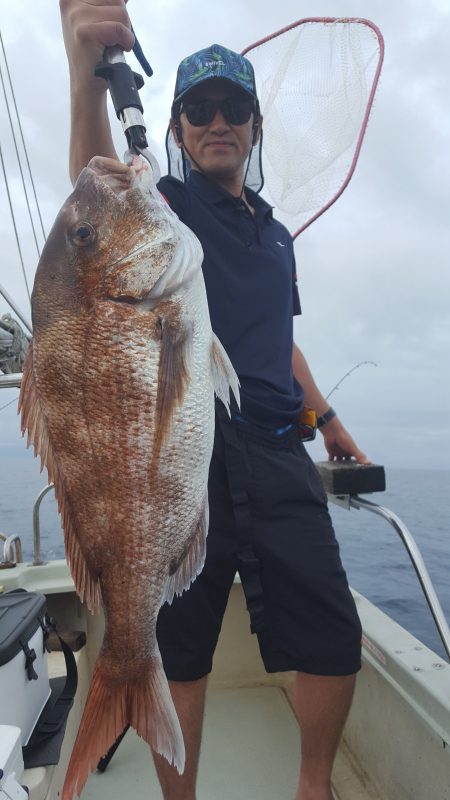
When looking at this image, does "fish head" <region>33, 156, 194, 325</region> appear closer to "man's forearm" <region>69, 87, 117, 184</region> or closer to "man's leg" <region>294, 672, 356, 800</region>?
"man's forearm" <region>69, 87, 117, 184</region>

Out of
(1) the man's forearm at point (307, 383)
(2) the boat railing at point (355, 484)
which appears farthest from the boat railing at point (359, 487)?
(1) the man's forearm at point (307, 383)

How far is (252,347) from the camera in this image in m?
2.06

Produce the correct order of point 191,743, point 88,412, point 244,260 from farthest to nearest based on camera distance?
point 244,260 < point 191,743 < point 88,412

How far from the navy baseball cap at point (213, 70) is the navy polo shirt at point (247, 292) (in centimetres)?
31

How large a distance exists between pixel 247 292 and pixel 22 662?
153 cm

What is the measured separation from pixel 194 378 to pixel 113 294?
12.2 inches

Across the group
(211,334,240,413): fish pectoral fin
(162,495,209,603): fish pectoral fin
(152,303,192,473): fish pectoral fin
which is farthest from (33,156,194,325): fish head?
(162,495,209,603): fish pectoral fin

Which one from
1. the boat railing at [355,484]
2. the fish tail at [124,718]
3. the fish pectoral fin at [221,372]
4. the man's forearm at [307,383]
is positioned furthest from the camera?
the man's forearm at [307,383]

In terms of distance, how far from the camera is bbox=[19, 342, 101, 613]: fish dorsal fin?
4.96 feet

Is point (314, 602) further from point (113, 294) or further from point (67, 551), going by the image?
point (113, 294)

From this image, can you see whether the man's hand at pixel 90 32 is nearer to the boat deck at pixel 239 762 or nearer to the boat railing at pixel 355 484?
the boat railing at pixel 355 484

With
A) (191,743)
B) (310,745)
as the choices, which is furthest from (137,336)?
(310,745)

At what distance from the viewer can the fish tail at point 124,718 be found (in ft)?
4.60

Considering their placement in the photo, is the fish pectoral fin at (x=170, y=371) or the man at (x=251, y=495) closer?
the fish pectoral fin at (x=170, y=371)
